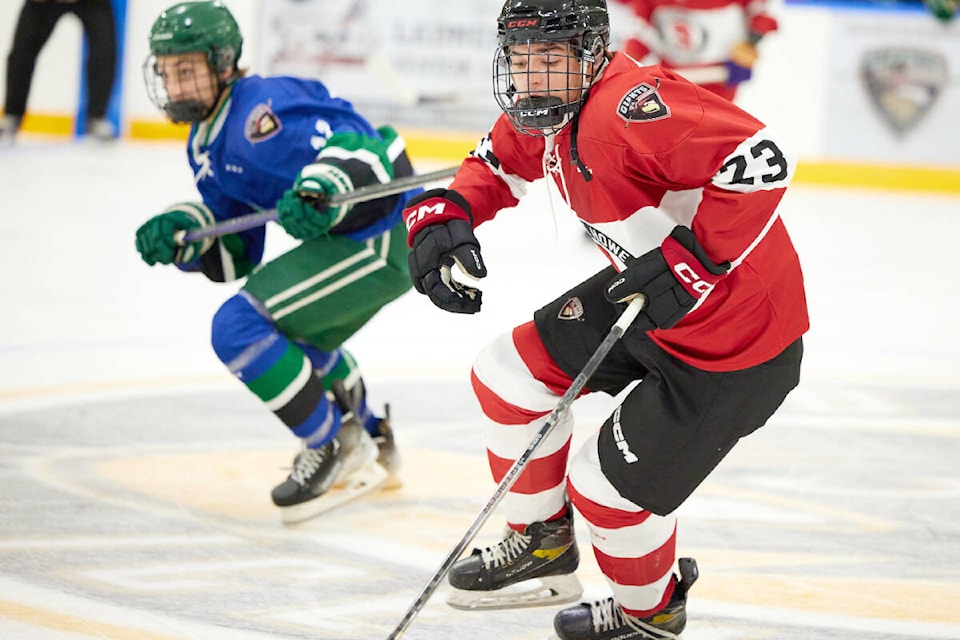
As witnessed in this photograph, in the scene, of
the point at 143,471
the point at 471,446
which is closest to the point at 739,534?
the point at 471,446

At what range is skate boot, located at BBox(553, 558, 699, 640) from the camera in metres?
2.26

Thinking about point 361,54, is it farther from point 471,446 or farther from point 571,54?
point 571,54

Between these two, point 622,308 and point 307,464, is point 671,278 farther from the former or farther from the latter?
point 307,464

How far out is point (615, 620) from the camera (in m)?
2.29

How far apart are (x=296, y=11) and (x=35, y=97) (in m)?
1.88

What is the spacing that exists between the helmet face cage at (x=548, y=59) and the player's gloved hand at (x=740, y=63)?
5.07 m

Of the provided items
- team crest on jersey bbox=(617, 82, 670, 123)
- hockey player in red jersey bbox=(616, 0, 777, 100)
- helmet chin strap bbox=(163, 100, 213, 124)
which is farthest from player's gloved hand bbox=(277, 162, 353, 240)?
hockey player in red jersey bbox=(616, 0, 777, 100)

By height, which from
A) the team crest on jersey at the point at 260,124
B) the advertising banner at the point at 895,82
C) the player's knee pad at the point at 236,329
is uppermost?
the team crest on jersey at the point at 260,124

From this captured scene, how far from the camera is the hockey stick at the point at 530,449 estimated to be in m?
2.08

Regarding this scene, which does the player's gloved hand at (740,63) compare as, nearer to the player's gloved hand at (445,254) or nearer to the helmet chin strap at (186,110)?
the helmet chin strap at (186,110)

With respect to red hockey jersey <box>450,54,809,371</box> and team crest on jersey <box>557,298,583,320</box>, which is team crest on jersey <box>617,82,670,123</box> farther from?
team crest on jersey <box>557,298,583,320</box>

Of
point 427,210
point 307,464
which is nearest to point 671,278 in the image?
point 427,210

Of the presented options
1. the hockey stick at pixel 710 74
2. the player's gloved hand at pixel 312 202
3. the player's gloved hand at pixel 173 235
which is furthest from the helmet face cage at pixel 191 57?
the hockey stick at pixel 710 74

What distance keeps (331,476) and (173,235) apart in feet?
2.12
